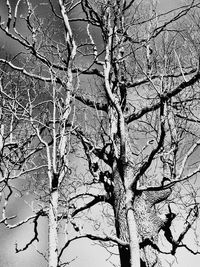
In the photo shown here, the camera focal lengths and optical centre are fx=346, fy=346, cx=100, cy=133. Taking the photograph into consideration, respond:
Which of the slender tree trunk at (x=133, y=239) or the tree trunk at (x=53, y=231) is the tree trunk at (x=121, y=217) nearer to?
the slender tree trunk at (x=133, y=239)

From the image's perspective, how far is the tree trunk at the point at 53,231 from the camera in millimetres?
3012

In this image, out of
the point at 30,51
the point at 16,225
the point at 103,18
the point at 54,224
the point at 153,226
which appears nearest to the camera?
the point at 54,224

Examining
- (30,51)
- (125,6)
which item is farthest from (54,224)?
(125,6)

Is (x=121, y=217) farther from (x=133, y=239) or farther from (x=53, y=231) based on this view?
(x=53, y=231)

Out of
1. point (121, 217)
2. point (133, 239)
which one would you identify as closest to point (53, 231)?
point (133, 239)

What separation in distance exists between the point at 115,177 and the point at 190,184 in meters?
1.50

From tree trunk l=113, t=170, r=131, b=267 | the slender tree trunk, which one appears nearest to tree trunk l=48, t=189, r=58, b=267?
the slender tree trunk

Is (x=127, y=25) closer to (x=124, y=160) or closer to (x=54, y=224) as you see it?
(x=124, y=160)

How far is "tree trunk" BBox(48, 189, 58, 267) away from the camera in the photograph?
3012mm

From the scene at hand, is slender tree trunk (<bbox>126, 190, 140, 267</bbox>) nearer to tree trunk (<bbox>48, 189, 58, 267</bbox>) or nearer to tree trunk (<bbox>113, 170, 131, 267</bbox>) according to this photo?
tree trunk (<bbox>113, 170, 131, 267</bbox>)

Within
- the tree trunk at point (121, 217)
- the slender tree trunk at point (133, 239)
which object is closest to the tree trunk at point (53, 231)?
the slender tree trunk at point (133, 239)

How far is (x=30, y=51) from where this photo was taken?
21.2ft

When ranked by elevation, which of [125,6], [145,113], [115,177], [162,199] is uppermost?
[125,6]

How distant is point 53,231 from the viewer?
10.4 feet
